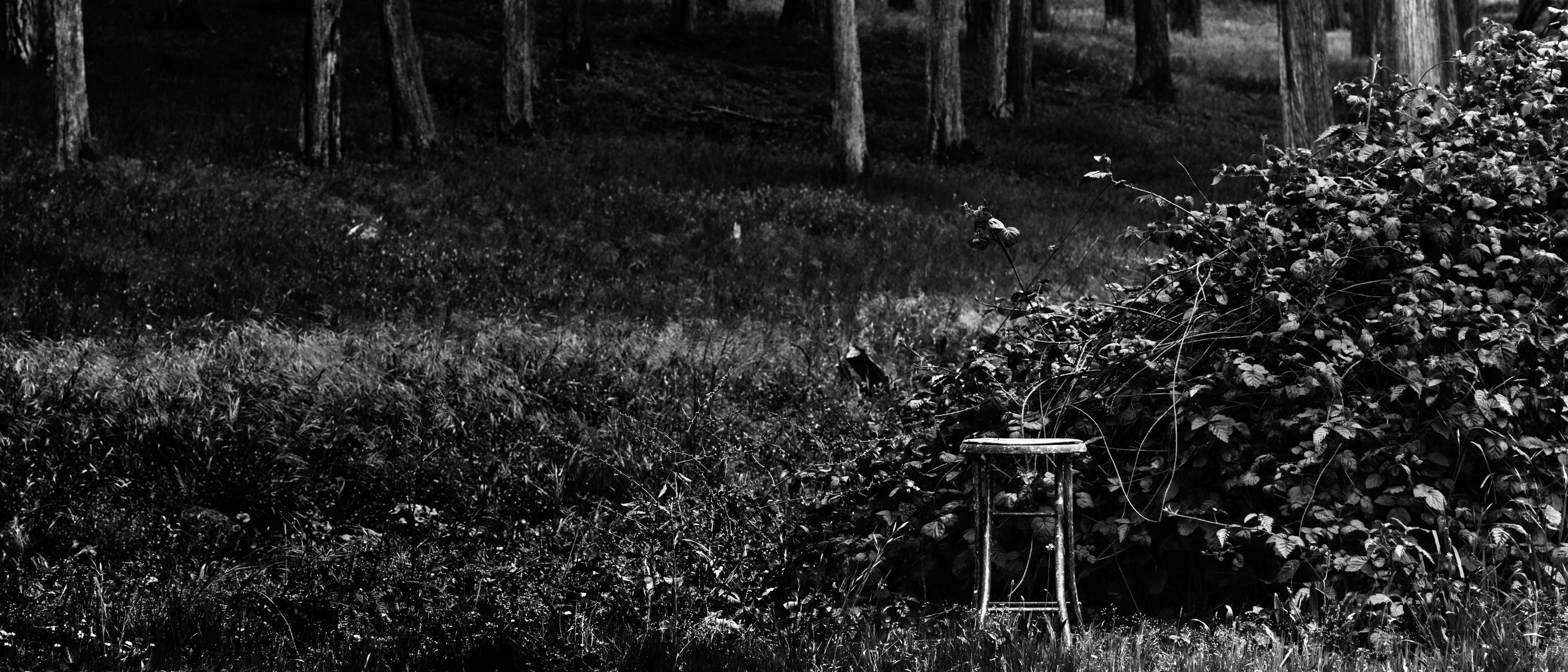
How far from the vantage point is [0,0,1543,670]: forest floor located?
489 centimetres

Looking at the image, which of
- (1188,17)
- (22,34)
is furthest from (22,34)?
(1188,17)

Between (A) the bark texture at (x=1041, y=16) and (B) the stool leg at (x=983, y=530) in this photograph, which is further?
(A) the bark texture at (x=1041, y=16)

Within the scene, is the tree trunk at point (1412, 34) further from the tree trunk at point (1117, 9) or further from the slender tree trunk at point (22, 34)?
the tree trunk at point (1117, 9)

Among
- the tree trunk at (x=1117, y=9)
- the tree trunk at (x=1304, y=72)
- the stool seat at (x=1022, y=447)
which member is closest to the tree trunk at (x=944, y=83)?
the tree trunk at (x=1304, y=72)

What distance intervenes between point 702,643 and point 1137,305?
234cm

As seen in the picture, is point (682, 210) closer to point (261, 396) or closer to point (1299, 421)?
point (261, 396)

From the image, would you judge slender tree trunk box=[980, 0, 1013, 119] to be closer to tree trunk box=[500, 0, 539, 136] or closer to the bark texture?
tree trunk box=[500, 0, 539, 136]

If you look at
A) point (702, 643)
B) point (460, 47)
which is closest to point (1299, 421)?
point (702, 643)

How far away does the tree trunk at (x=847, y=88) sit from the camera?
57.0 feet

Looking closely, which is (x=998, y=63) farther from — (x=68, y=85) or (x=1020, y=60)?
(x=68, y=85)

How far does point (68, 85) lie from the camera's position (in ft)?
41.1

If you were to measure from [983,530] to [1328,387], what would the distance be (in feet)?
4.57

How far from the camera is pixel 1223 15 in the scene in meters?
47.9

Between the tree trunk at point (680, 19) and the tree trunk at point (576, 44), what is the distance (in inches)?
150
